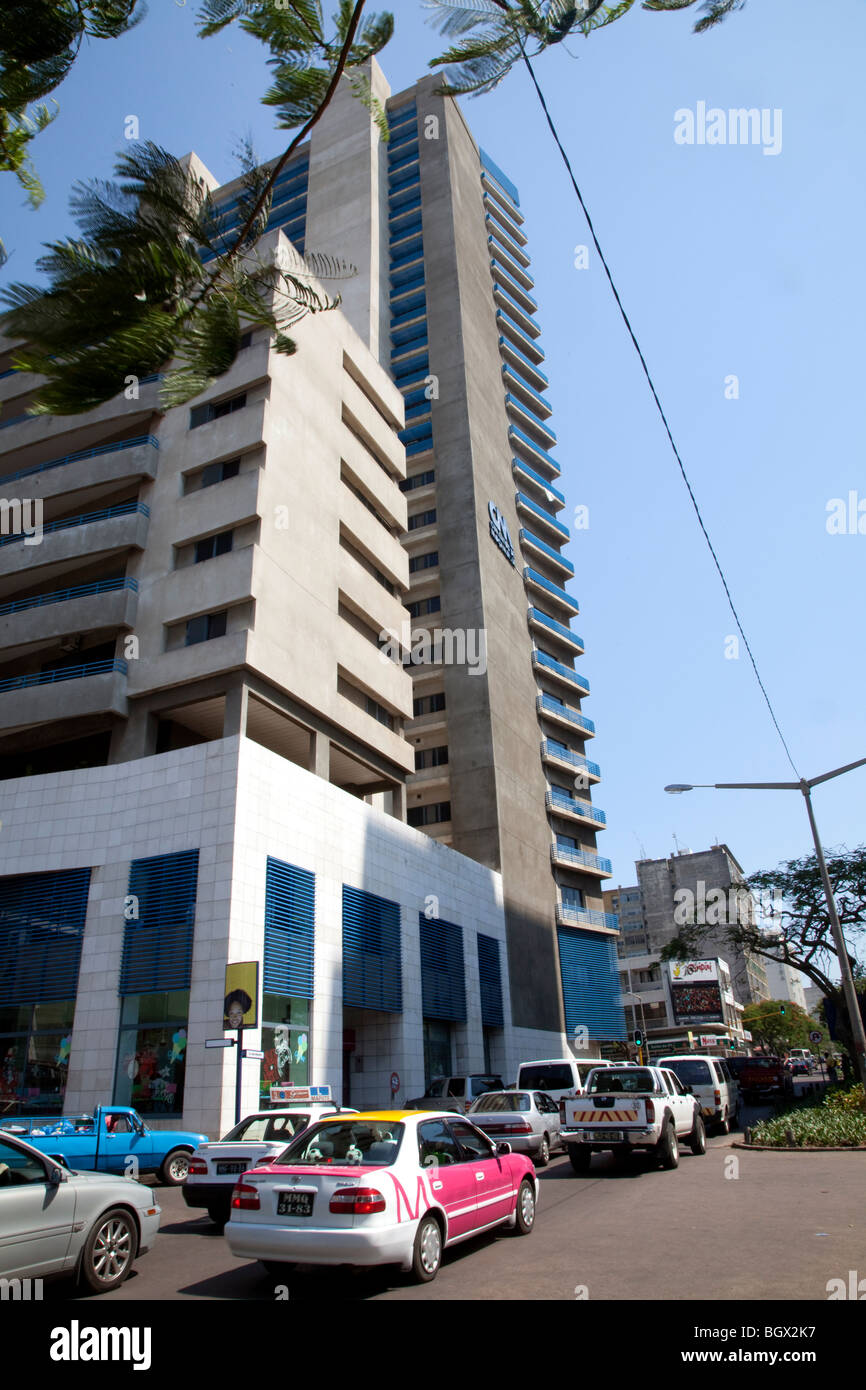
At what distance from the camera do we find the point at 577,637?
5472 centimetres

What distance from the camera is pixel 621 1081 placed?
15.8 metres

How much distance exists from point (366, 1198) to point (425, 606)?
40.3 meters

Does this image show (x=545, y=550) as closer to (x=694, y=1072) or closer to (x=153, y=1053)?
(x=694, y=1072)

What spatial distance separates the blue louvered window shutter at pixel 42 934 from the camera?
2247cm

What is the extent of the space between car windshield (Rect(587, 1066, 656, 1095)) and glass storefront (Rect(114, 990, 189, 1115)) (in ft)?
33.1

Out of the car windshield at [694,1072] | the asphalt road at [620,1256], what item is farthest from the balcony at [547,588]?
the asphalt road at [620,1256]

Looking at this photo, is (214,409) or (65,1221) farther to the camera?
(214,409)

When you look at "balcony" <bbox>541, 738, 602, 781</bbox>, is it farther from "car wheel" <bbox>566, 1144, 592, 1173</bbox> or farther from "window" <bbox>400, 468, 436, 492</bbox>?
"car wheel" <bbox>566, 1144, 592, 1173</bbox>

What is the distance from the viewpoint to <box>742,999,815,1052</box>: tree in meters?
96.2

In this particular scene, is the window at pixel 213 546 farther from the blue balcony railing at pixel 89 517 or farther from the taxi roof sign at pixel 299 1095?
the taxi roof sign at pixel 299 1095

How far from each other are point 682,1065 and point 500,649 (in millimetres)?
25110

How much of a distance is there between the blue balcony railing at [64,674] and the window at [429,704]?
1965 cm

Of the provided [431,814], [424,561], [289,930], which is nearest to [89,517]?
[289,930]
